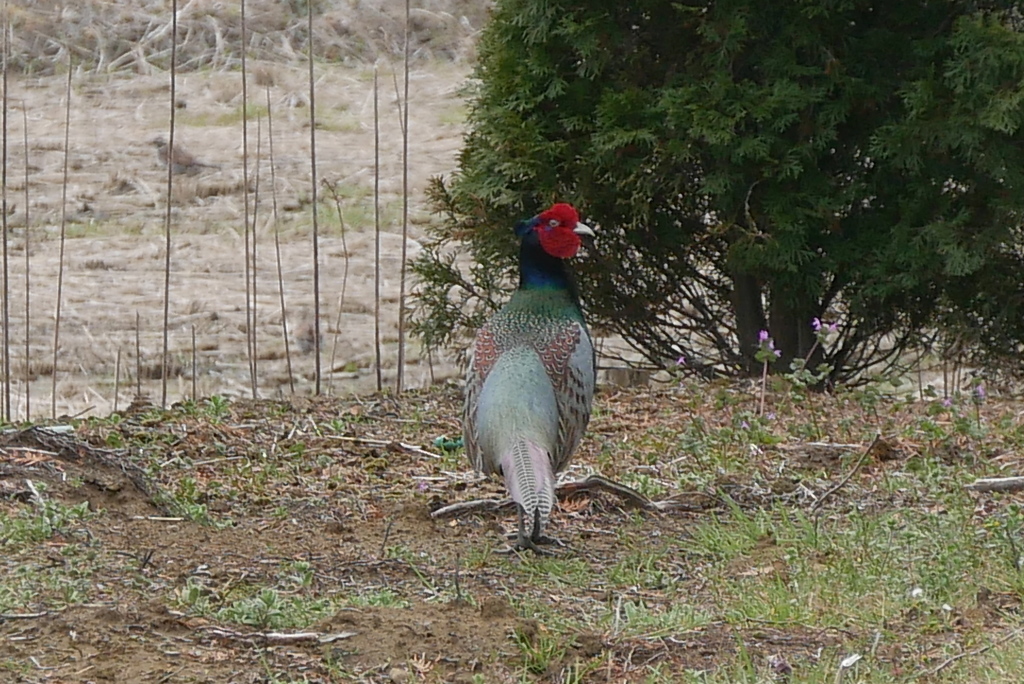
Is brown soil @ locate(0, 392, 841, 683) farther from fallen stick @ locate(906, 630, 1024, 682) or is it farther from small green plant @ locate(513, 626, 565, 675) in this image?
fallen stick @ locate(906, 630, 1024, 682)

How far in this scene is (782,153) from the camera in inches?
309

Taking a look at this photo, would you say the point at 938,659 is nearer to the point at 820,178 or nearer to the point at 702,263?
the point at 820,178

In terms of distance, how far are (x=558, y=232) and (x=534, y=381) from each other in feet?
2.28

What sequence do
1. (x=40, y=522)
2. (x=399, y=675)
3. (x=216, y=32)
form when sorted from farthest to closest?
1. (x=216, y=32)
2. (x=40, y=522)
3. (x=399, y=675)

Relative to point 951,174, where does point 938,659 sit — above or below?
below

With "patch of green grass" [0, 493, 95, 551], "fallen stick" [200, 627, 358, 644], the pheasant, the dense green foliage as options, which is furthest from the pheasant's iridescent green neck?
"fallen stick" [200, 627, 358, 644]

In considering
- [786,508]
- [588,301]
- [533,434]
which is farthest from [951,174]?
[533,434]

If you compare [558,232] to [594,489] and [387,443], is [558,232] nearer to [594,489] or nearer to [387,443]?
[594,489]

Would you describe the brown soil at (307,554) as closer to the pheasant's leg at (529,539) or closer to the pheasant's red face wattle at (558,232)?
the pheasant's leg at (529,539)

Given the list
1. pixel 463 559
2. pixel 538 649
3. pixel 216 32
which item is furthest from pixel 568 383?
pixel 216 32

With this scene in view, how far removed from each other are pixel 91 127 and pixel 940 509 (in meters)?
13.8

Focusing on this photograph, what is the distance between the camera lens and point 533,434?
529 cm

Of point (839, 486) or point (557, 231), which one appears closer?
point (839, 486)

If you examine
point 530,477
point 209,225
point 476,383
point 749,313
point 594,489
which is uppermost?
point 209,225
